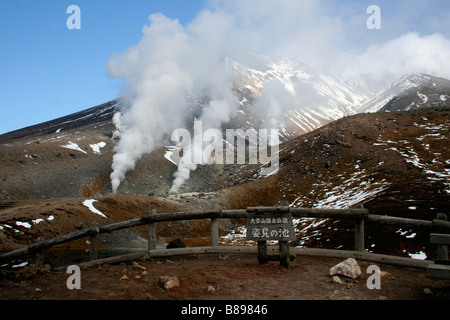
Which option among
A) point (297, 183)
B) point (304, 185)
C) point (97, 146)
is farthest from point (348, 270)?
point (97, 146)

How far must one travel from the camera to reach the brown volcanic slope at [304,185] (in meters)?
A: 20.8

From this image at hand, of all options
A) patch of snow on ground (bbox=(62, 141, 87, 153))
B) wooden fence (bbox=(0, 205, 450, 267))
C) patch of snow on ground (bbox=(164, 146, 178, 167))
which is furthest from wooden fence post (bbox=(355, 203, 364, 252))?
patch of snow on ground (bbox=(62, 141, 87, 153))

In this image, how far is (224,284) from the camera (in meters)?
7.86

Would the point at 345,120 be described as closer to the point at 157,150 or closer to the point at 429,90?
the point at 157,150

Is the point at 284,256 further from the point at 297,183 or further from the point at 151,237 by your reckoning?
the point at 297,183

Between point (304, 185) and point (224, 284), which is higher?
point (304, 185)

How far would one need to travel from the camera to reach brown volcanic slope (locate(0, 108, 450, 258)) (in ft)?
68.2

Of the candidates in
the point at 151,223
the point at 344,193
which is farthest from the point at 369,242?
the point at 344,193

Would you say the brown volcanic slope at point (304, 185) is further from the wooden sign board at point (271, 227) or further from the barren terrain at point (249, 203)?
the wooden sign board at point (271, 227)

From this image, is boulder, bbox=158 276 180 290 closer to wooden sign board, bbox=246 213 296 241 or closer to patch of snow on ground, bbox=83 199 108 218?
wooden sign board, bbox=246 213 296 241

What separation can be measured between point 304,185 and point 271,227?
3081 cm
